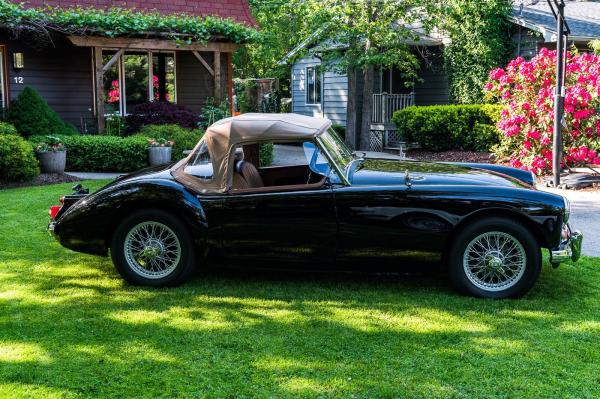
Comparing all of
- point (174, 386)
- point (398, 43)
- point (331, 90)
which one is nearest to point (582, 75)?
point (398, 43)

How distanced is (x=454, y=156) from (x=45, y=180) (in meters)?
10.2

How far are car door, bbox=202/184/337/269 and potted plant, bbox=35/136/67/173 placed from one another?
8.16 metres

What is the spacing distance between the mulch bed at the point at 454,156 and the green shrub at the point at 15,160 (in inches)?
354

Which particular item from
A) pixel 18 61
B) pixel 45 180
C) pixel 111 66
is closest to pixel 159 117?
pixel 111 66

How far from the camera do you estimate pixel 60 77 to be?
56.9 ft

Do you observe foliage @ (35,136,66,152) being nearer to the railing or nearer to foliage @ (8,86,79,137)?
foliage @ (8,86,79,137)

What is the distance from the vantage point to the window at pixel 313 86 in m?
25.8

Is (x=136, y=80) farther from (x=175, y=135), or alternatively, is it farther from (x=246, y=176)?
(x=246, y=176)

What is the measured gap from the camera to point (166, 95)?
19484 mm

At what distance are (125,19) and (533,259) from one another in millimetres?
12390

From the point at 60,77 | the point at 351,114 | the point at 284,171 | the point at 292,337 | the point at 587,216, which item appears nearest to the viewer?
the point at 292,337

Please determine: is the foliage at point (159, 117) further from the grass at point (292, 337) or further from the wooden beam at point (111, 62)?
the grass at point (292, 337)

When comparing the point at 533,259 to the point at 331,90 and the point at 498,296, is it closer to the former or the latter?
the point at 498,296

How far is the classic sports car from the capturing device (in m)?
5.26
